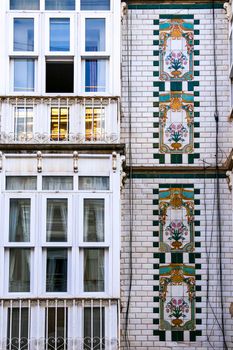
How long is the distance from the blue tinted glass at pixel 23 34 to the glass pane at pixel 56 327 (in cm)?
503

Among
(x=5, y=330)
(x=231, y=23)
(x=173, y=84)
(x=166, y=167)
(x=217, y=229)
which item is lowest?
(x=5, y=330)

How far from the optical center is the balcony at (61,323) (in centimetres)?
1633

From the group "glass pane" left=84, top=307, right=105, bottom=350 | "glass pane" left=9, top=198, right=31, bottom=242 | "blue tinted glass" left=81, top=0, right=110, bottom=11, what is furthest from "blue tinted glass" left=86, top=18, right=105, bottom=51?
"glass pane" left=84, top=307, right=105, bottom=350

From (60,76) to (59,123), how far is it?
1153mm

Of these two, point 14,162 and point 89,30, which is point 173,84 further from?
point 14,162

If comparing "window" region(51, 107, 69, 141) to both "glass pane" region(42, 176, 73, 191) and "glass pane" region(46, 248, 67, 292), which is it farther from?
"glass pane" region(46, 248, 67, 292)

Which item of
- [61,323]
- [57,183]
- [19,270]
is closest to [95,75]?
[57,183]

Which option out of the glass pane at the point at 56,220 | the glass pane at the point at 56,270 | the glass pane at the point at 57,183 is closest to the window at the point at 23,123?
the glass pane at the point at 57,183

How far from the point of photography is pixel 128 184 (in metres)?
18.0

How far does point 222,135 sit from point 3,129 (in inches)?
170

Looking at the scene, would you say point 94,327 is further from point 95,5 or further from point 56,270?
point 95,5

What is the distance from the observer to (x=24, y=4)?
17.9 meters

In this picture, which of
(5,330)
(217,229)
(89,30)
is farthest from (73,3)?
(5,330)

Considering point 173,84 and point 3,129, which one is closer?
point 3,129
